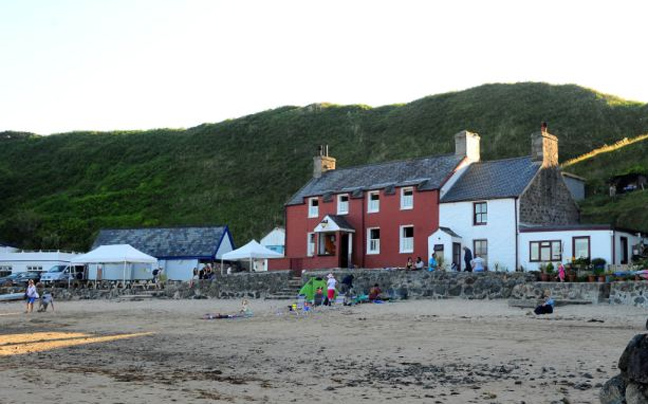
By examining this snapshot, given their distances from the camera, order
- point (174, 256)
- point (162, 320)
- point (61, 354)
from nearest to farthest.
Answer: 1. point (61, 354)
2. point (162, 320)
3. point (174, 256)

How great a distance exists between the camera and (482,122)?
82.3m

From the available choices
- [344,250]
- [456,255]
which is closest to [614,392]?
[456,255]

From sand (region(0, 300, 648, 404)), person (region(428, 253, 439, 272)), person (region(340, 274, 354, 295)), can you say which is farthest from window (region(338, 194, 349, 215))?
sand (region(0, 300, 648, 404))

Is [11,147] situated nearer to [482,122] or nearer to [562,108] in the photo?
[482,122]

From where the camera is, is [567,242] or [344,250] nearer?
[567,242]

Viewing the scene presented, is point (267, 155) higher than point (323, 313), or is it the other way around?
point (267, 155)

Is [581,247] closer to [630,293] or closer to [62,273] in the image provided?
[630,293]

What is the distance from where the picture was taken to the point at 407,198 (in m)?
40.5

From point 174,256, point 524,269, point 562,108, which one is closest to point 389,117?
point 562,108

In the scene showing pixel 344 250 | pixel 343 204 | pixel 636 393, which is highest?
pixel 343 204

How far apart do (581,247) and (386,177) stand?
1290 centimetres

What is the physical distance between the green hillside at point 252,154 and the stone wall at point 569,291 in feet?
125

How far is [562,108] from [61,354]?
242 feet

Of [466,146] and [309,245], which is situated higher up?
[466,146]
